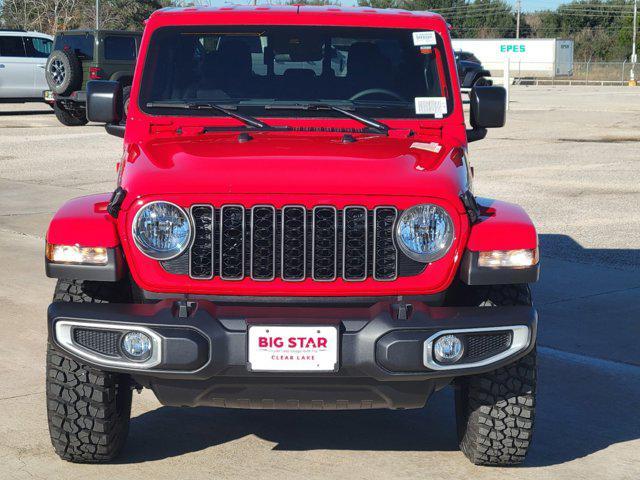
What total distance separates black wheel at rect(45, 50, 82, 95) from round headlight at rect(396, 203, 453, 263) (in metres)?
18.9

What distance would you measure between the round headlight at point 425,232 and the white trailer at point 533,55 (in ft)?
207

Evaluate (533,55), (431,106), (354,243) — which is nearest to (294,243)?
(354,243)

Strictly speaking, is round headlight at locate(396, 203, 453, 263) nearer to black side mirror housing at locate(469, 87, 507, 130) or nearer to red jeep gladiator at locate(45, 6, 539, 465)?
red jeep gladiator at locate(45, 6, 539, 465)

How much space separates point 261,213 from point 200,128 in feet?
3.80

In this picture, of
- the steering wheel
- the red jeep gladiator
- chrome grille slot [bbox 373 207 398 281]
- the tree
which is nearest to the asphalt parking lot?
the red jeep gladiator

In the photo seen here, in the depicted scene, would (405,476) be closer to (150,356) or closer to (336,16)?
(150,356)

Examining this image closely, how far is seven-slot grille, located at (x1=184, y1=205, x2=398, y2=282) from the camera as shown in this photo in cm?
438

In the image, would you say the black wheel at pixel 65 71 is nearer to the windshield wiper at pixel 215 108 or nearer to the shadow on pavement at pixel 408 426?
the windshield wiper at pixel 215 108

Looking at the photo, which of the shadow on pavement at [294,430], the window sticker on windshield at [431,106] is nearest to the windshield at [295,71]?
the window sticker on windshield at [431,106]

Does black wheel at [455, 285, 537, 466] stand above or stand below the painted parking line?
above

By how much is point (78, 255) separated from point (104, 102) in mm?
1509

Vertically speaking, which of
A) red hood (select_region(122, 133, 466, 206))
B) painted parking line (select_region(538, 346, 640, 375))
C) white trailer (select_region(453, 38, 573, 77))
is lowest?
white trailer (select_region(453, 38, 573, 77))

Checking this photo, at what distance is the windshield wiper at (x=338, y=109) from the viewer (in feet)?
17.8

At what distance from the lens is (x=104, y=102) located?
5793 mm
